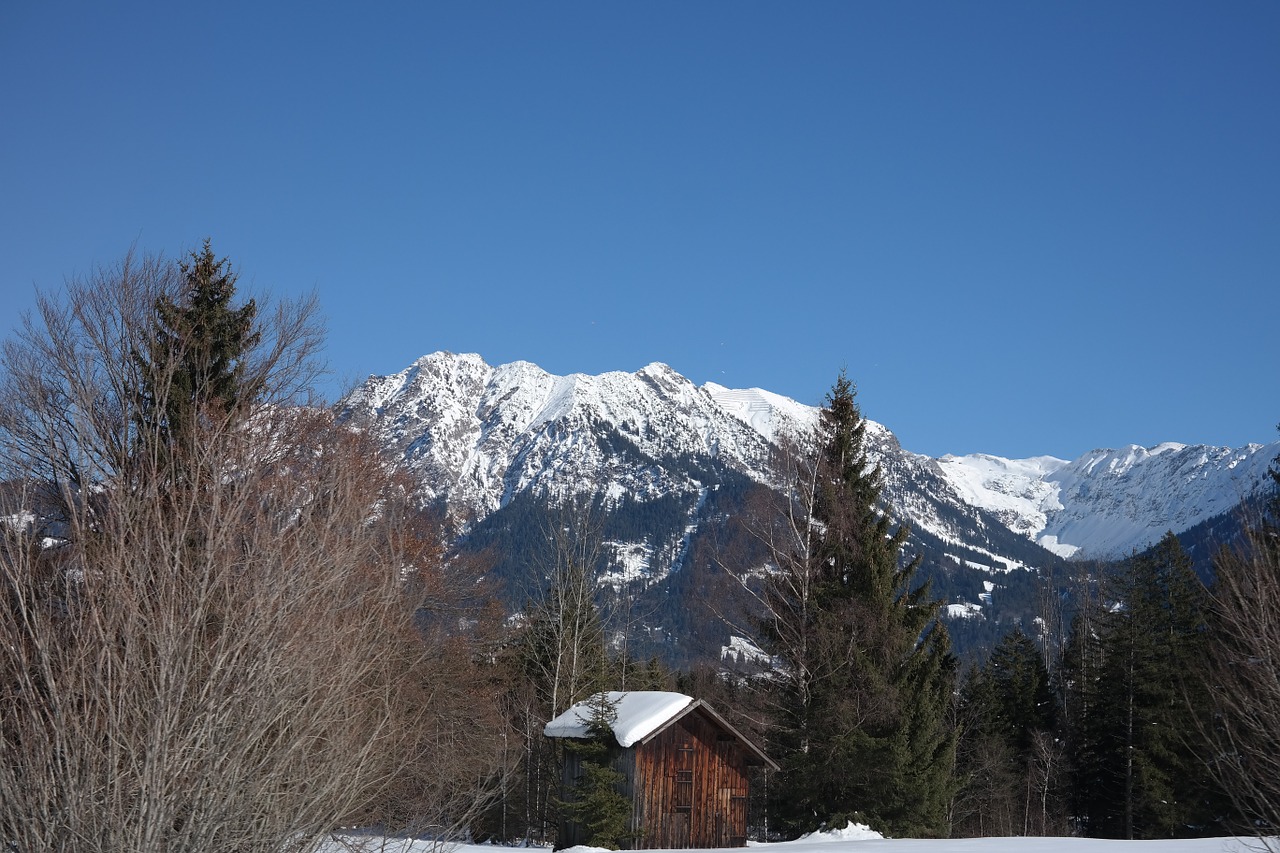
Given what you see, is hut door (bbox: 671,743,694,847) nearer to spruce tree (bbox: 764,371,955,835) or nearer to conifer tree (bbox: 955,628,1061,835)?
spruce tree (bbox: 764,371,955,835)

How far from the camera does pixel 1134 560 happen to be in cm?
4472

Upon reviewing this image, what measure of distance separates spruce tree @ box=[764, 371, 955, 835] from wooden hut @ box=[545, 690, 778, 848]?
1.46m

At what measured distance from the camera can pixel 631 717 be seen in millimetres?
26406

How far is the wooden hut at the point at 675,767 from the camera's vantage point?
26062mm

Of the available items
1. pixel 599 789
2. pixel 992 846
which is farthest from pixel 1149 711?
pixel 599 789

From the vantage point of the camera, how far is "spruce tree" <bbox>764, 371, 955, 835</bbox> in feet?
88.1

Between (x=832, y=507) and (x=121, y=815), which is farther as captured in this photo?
(x=832, y=507)

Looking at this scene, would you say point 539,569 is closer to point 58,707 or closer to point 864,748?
point 864,748

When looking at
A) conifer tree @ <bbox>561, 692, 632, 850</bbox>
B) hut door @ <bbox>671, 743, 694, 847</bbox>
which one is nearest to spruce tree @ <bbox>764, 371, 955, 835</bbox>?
hut door @ <bbox>671, 743, 694, 847</bbox>

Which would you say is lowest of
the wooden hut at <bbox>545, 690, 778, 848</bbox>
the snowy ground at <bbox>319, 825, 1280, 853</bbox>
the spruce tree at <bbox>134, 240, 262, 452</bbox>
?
the snowy ground at <bbox>319, 825, 1280, 853</bbox>

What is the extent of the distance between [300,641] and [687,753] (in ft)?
70.3

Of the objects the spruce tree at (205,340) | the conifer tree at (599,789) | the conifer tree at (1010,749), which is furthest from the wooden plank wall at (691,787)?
the conifer tree at (1010,749)

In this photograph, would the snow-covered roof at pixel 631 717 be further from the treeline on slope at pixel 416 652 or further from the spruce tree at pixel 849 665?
the spruce tree at pixel 849 665

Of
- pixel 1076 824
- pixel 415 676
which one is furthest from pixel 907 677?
pixel 1076 824
